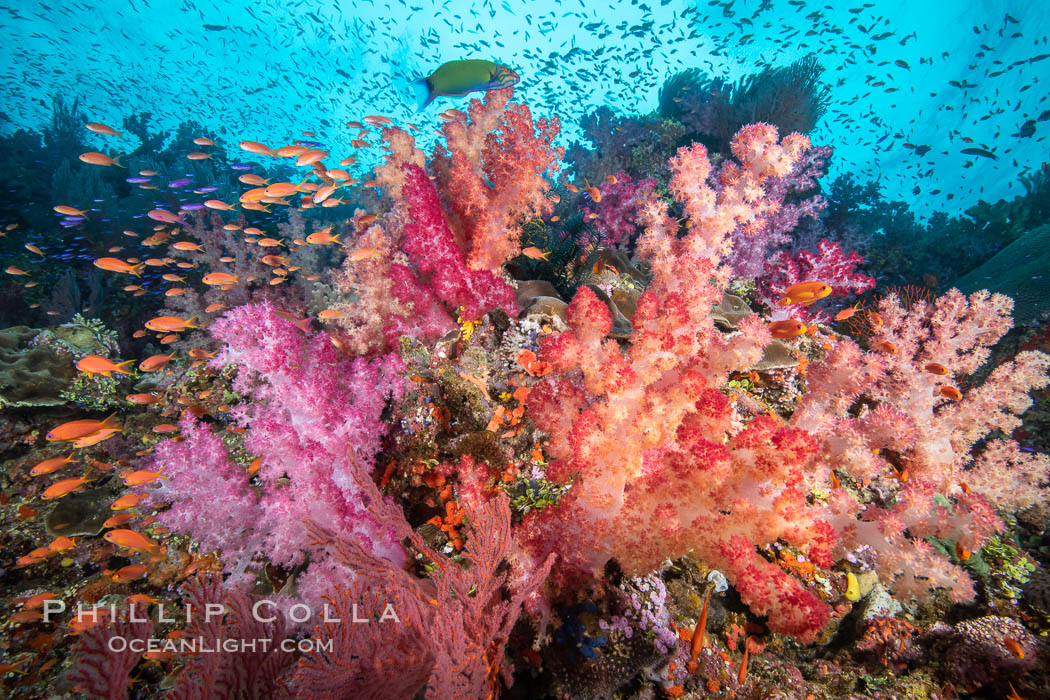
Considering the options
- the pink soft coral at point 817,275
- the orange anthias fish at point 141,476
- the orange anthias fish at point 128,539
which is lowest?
the orange anthias fish at point 128,539

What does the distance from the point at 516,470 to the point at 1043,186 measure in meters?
20.6

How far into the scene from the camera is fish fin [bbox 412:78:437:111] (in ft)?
15.2

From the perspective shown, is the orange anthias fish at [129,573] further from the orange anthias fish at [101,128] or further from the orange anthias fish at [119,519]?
the orange anthias fish at [101,128]

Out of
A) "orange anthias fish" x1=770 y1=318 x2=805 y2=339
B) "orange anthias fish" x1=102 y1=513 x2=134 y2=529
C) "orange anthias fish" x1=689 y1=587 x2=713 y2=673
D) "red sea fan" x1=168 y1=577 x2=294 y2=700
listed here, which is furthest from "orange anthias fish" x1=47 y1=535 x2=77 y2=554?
"orange anthias fish" x1=770 y1=318 x2=805 y2=339

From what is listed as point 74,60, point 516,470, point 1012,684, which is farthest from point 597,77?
point 74,60

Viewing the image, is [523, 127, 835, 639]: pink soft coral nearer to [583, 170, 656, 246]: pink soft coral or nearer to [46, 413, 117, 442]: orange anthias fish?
[583, 170, 656, 246]: pink soft coral

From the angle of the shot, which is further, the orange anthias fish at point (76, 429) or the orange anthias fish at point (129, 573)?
the orange anthias fish at point (76, 429)

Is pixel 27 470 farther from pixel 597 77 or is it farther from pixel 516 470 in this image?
pixel 597 77

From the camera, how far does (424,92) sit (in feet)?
15.4

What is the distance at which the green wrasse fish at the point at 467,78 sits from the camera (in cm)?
454

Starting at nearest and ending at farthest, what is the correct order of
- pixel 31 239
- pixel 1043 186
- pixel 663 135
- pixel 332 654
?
pixel 332 654, pixel 663 135, pixel 31 239, pixel 1043 186

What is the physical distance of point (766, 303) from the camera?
5211 millimetres

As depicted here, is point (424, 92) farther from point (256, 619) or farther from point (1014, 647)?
point (1014, 647)

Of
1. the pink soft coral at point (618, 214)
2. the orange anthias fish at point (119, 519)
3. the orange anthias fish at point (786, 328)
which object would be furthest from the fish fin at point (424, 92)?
the orange anthias fish at point (119, 519)
